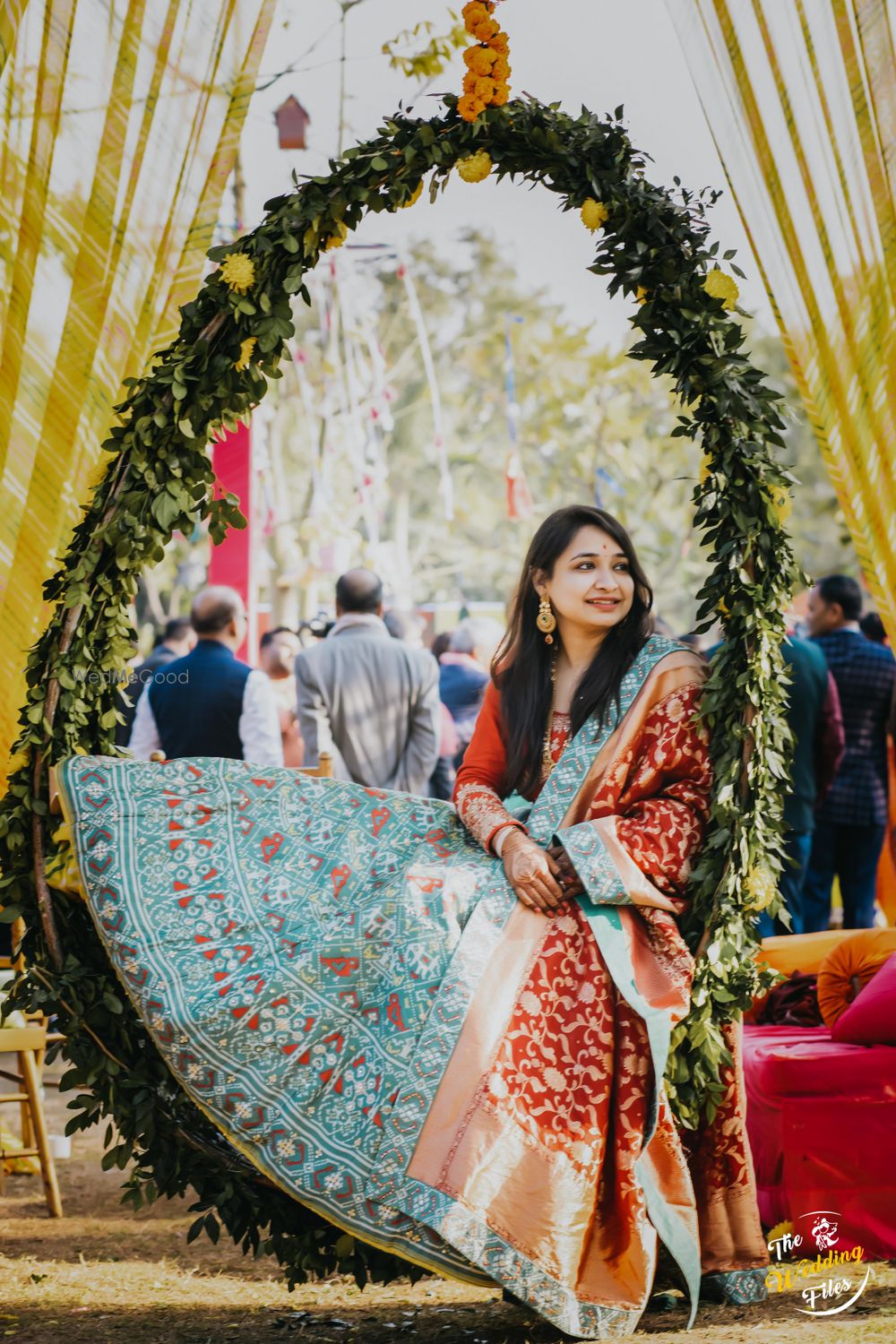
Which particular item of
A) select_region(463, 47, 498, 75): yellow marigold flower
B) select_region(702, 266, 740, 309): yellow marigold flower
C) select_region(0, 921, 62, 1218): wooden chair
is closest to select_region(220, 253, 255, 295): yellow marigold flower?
select_region(463, 47, 498, 75): yellow marigold flower

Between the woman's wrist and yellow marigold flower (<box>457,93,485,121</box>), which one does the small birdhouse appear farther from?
the woman's wrist

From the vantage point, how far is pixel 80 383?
12.8 ft

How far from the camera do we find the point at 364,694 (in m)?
6.80

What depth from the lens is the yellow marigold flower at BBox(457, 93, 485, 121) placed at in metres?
3.41

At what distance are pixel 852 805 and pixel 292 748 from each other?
336 centimetres

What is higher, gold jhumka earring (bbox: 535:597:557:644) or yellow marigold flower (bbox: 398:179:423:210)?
yellow marigold flower (bbox: 398:179:423:210)

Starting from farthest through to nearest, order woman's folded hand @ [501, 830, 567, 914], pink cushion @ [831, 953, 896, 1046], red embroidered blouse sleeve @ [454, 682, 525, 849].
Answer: pink cushion @ [831, 953, 896, 1046] → red embroidered blouse sleeve @ [454, 682, 525, 849] → woman's folded hand @ [501, 830, 567, 914]

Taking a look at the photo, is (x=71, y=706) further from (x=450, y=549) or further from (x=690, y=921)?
(x=450, y=549)

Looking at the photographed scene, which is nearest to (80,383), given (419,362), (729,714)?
(729,714)

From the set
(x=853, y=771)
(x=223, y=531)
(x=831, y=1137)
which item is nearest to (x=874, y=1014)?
(x=831, y=1137)

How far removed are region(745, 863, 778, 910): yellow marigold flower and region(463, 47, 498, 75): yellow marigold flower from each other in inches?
79.1

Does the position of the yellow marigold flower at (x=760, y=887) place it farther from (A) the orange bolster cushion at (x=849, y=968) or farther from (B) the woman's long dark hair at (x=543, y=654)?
(A) the orange bolster cushion at (x=849, y=968)

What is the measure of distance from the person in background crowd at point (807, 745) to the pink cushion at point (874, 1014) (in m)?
2.59

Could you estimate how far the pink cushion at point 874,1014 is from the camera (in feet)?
13.0
